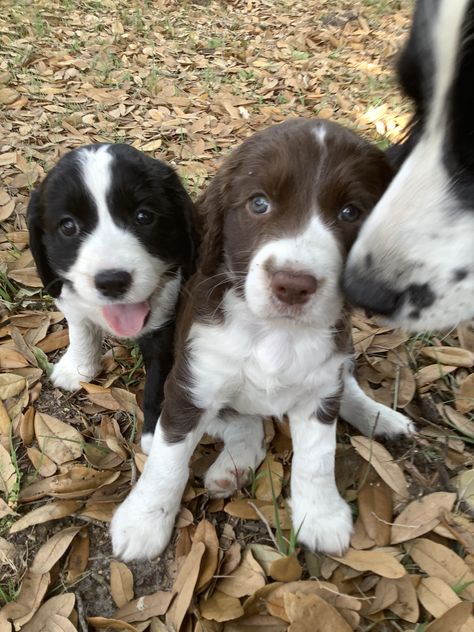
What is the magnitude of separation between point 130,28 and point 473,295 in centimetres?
636

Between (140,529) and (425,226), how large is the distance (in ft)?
4.88

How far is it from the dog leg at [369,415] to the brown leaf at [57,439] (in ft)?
3.96

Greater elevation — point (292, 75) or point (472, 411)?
point (292, 75)

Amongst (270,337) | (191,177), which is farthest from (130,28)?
(270,337)

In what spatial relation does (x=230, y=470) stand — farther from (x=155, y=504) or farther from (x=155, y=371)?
(x=155, y=371)

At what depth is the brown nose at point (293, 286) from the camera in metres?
1.71

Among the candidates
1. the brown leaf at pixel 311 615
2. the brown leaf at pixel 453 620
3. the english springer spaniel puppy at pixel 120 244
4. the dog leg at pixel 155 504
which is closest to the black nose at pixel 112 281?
the english springer spaniel puppy at pixel 120 244

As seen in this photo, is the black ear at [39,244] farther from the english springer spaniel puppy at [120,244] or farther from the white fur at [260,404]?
the white fur at [260,404]

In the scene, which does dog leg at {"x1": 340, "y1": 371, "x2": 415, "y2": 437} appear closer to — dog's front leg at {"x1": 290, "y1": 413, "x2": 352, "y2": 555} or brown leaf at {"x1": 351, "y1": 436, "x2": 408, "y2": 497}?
brown leaf at {"x1": 351, "y1": 436, "x2": 408, "y2": 497}

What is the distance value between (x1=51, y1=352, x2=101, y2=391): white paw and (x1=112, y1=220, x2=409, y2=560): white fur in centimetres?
76

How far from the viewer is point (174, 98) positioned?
18.1ft

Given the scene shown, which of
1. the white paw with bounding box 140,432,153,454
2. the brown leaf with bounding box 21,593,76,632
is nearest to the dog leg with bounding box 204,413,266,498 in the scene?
the white paw with bounding box 140,432,153,454

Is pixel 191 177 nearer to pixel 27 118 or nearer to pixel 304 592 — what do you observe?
pixel 27 118

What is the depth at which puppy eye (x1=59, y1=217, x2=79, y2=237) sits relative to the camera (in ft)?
7.77
